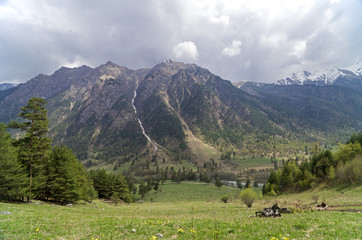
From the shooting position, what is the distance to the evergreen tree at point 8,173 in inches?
1176

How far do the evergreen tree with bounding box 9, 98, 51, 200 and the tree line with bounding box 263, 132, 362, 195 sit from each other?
302ft

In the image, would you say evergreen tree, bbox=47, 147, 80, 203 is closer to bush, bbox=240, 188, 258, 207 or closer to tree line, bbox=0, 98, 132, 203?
tree line, bbox=0, 98, 132, 203

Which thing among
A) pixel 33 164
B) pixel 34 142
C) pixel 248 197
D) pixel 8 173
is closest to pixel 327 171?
pixel 248 197

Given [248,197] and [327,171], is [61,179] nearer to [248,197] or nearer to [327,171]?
[248,197]

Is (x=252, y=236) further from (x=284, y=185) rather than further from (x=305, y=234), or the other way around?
(x=284, y=185)

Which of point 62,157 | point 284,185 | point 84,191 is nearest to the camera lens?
point 62,157

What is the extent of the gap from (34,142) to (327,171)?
110765mm

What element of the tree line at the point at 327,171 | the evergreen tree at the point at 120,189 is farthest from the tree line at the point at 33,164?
the tree line at the point at 327,171

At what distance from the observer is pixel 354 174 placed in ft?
206

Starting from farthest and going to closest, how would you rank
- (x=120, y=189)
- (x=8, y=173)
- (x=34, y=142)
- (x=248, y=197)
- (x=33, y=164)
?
(x=120, y=189), (x=248, y=197), (x=34, y=142), (x=33, y=164), (x=8, y=173)

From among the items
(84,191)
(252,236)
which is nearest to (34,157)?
(84,191)

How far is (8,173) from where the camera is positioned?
101 feet

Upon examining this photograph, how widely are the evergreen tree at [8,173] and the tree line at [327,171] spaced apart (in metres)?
92.6

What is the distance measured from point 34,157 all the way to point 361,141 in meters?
129
